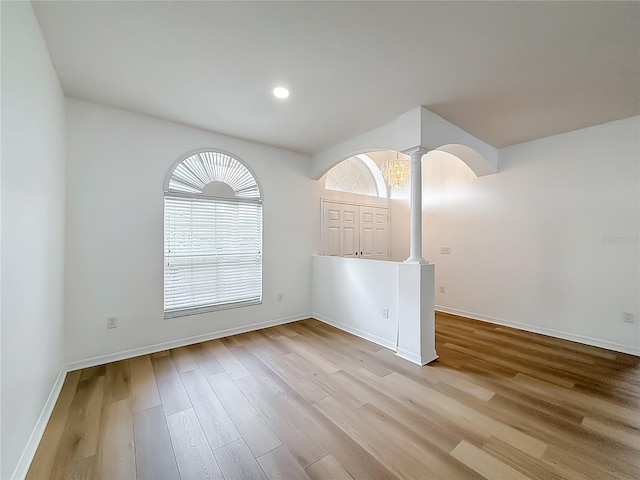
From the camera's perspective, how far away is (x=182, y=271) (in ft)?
10.4

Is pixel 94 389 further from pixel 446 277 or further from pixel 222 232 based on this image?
pixel 446 277

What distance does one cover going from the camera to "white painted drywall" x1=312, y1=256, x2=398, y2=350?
3098 millimetres

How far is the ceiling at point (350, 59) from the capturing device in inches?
62.4

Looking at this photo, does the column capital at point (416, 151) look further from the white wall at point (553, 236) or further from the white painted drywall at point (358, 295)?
the white wall at point (553, 236)

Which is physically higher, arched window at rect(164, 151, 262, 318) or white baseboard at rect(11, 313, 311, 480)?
arched window at rect(164, 151, 262, 318)

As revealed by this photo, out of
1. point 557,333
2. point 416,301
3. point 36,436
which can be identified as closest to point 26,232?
point 36,436

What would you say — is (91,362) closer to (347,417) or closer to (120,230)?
(120,230)

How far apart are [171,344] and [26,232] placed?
1.98m

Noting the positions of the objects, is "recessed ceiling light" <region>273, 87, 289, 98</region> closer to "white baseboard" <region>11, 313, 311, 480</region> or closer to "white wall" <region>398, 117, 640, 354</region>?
"white baseboard" <region>11, 313, 311, 480</region>

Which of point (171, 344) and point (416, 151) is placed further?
point (171, 344)

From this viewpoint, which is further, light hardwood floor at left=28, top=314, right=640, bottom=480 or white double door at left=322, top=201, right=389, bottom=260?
white double door at left=322, top=201, right=389, bottom=260

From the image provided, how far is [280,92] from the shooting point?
2.43 metres

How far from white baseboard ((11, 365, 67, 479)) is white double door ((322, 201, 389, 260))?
11.1 ft

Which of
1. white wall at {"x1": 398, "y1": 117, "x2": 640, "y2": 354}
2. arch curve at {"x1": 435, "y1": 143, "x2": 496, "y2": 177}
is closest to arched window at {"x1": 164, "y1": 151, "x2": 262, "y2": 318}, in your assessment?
arch curve at {"x1": 435, "y1": 143, "x2": 496, "y2": 177}
